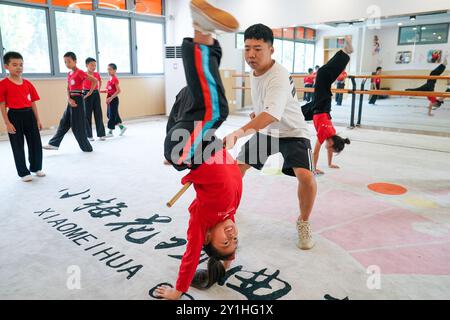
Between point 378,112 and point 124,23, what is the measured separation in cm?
698

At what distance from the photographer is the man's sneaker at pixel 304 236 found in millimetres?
2311

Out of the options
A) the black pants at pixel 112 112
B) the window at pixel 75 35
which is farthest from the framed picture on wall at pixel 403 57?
the black pants at pixel 112 112

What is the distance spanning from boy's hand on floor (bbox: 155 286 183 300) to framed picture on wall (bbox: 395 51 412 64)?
1321 centimetres

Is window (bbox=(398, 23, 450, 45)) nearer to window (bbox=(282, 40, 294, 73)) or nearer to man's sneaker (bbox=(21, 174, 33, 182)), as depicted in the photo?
window (bbox=(282, 40, 294, 73))

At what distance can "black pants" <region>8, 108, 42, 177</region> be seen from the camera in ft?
12.2

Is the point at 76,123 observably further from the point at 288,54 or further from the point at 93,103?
the point at 288,54

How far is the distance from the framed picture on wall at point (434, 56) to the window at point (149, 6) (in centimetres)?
901

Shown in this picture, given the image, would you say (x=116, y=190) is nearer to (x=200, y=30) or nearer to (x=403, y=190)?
(x=200, y=30)

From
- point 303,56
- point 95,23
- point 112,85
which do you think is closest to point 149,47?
point 95,23

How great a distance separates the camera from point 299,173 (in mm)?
2270

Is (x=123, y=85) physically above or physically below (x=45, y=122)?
above

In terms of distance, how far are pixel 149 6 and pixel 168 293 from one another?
8.09m
